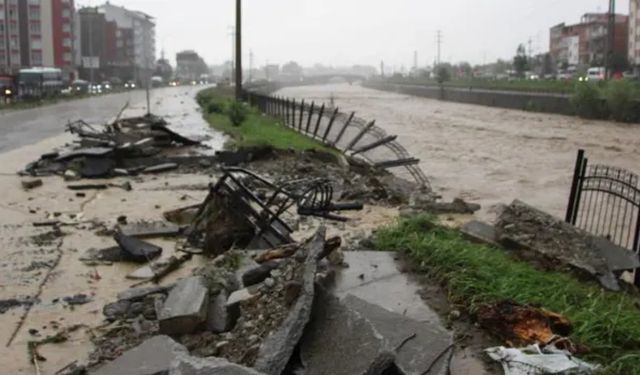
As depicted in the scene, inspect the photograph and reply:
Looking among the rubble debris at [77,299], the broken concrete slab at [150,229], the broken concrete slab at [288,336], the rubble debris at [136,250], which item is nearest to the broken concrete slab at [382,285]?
the broken concrete slab at [288,336]

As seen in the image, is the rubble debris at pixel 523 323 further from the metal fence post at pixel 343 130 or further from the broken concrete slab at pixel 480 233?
the metal fence post at pixel 343 130

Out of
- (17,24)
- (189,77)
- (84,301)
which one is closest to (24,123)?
(84,301)

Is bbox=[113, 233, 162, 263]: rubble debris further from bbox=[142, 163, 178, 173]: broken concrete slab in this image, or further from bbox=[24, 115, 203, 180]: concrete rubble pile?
bbox=[142, 163, 178, 173]: broken concrete slab

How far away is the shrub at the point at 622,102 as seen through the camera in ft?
146

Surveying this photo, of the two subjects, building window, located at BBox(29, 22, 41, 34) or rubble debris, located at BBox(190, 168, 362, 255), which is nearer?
rubble debris, located at BBox(190, 168, 362, 255)

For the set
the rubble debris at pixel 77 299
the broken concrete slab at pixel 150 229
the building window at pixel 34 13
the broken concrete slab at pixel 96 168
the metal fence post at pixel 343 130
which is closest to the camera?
the rubble debris at pixel 77 299

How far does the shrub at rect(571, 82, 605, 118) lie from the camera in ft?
156

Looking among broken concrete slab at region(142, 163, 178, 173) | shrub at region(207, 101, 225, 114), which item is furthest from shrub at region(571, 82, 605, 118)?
broken concrete slab at region(142, 163, 178, 173)

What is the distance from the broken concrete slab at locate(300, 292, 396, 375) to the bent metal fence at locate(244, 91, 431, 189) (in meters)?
12.9

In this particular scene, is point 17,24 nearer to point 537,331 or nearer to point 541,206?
point 541,206

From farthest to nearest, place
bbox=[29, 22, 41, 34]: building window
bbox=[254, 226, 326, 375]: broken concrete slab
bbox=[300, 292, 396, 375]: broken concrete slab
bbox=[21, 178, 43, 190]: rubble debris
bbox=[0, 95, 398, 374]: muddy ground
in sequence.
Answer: bbox=[29, 22, 41, 34]: building window < bbox=[21, 178, 43, 190]: rubble debris < bbox=[0, 95, 398, 374]: muddy ground < bbox=[254, 226, 326, 375]: broken concrete slab < bbox=[300, 292, 396, 375]: broken concrete slab

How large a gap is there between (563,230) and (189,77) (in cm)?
14918

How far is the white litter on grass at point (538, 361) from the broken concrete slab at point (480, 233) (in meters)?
3.79

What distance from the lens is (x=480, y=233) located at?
896 centimetres
